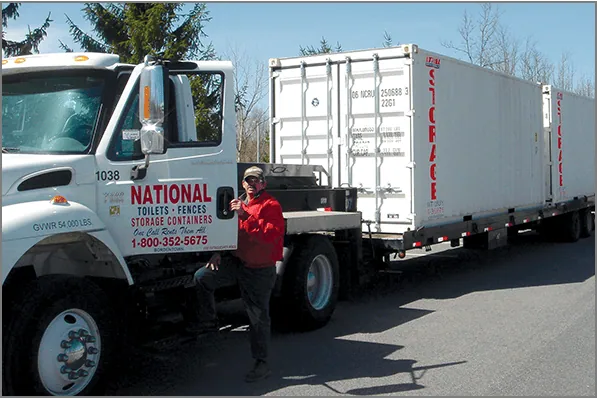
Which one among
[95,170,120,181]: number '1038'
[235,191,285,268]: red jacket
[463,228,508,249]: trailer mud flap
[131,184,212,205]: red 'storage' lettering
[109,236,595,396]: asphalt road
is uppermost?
[95,170,120,181]: number '1038'

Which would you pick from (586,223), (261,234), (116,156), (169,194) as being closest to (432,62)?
(261,234)

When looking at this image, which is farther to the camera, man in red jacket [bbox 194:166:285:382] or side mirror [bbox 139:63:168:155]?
man in red jacket [bbox 194:166:285:382]

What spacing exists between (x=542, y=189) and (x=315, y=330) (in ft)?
28.3

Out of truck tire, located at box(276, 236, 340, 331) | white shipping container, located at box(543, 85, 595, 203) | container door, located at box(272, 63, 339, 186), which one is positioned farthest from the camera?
white shipping container, located at box(543, 85, 595, 203)

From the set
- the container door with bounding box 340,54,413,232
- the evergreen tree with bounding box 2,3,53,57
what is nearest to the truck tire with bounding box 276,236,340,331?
the container door with bounding box 340,54,413,232

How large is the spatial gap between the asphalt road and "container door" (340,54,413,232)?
1.34 m

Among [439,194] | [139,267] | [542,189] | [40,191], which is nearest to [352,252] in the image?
[439,194]

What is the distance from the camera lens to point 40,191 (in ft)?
17.3

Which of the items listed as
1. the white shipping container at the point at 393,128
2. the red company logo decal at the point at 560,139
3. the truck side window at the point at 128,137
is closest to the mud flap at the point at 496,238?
the white shipping container at the point at 393,128

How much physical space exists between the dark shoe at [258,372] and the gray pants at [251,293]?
0.22 feet

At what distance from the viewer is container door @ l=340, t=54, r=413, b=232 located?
406 inches

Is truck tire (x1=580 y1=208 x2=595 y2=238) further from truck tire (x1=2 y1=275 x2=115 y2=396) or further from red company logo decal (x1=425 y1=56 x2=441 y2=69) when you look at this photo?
truck tire (x1=2 y1=275 x2=115 y2=396)

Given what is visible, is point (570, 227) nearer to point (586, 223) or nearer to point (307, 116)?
point (586, 223)

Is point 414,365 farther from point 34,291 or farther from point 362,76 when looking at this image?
point 362,76
